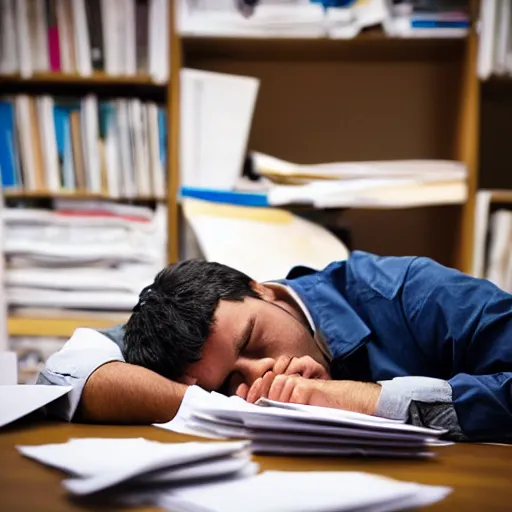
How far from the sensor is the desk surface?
492 mm

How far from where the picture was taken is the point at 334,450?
1.98ft

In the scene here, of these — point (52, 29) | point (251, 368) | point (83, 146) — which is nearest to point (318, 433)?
point (251, 368)

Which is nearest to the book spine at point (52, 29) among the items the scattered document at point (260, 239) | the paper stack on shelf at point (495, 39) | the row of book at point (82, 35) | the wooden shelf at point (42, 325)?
the row of book at point (82, 35)

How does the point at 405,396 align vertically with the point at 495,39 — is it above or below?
below

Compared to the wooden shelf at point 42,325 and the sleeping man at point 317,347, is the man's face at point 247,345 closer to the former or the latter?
the sleeping man at point 317,347

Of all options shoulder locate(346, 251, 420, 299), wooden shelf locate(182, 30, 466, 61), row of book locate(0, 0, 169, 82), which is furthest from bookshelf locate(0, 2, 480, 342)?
shoulder locate(346, 251, 420, 299)

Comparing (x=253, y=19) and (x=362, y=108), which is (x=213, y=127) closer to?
(x=253, y=19)

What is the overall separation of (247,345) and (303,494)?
424mm

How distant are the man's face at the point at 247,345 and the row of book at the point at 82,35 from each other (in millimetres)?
1100

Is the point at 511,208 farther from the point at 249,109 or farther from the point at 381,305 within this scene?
the point at 381,305

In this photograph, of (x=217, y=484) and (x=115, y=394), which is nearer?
(x=217, y=484)

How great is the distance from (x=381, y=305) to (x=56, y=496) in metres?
0.66

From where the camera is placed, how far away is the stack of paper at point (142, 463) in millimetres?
483

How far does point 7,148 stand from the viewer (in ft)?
6.11
